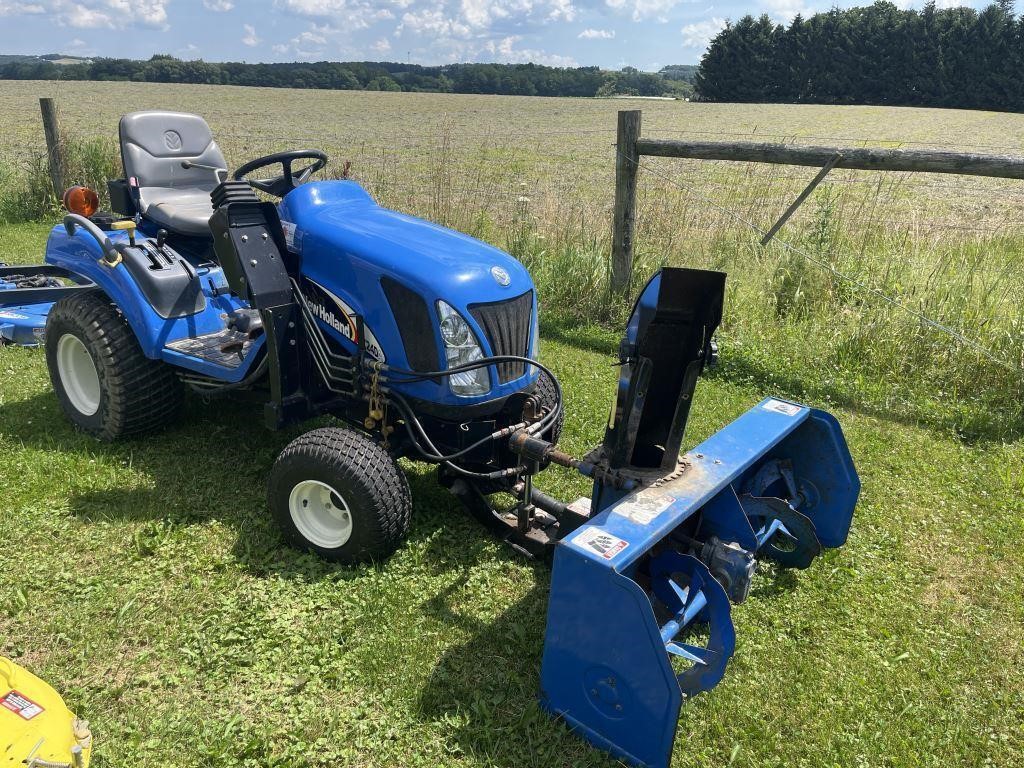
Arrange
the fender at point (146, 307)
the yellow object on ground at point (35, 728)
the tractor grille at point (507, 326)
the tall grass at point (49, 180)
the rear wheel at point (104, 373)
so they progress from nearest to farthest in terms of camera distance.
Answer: the yellow object on ground at point (35, 728)
the tractor grille at point (507, 326)
the fender at point (146, 307)
the rear wheel at point (104, 373)
the tall grass at point (49, 180)

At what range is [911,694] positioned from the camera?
260 centimetres

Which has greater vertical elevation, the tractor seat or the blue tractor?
the tractor seat

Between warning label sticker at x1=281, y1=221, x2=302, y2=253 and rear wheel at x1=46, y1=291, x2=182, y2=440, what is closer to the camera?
warning label sticker at x1=281, y1=221, x2=302, y2=253

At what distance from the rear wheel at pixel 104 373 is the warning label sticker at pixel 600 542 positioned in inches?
101

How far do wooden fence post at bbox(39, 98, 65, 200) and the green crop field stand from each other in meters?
5.42

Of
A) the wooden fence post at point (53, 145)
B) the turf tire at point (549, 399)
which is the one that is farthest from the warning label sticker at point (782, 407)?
the wooden fence post at point (53, 145)

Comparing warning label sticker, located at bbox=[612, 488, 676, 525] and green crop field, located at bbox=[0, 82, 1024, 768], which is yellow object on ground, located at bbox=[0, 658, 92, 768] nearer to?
green crop field, located at bbox=[0, 82, 1024, 768]

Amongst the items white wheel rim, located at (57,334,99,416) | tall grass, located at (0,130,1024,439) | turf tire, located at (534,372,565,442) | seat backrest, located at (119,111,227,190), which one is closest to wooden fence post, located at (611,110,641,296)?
tall grass, located at (0,130,1024,439)

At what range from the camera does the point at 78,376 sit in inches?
162

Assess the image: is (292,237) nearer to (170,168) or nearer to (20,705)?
(170,168)

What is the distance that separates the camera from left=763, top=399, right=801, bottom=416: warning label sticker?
3.25 m

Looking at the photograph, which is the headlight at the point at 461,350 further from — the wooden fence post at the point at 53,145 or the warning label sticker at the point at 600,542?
the wooden fence post at the point at 53,145

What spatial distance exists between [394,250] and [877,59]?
2282 inches

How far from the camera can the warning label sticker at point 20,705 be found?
189 cm
